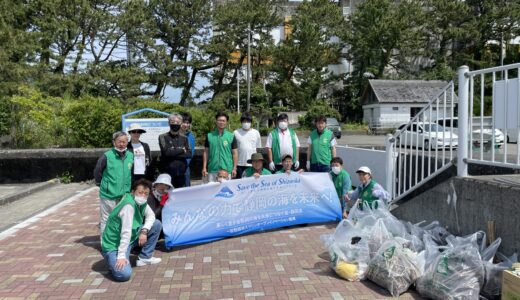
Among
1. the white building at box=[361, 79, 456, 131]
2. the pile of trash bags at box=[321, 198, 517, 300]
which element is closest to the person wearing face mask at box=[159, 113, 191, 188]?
the pile of trash bags at box=[321, 198, 517, 300]

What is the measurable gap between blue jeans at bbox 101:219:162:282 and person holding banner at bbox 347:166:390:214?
261 centimetres

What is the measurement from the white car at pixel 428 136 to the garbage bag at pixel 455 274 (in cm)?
142

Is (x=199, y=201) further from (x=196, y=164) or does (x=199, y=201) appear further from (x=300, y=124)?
(x=300, y=124)

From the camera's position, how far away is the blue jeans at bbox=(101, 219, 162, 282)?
4.36 m

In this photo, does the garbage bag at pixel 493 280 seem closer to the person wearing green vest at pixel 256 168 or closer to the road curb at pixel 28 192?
A: the person wearing green vest at pixel 256 168

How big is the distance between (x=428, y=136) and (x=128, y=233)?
142 inches

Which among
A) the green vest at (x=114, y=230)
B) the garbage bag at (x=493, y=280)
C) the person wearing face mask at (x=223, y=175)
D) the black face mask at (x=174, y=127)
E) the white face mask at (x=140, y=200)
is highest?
the black face mask at (x=174, y=127)

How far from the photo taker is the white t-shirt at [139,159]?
5680mm

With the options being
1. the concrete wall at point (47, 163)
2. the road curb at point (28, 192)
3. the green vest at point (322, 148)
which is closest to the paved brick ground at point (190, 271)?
the green vest at point (322, 148)

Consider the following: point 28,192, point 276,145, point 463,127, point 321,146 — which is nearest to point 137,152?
point 276,145

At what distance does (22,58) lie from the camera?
22281 mm

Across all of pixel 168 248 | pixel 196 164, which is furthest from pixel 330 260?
pixel 196 164

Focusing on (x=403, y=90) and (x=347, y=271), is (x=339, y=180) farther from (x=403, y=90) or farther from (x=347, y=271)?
(x=403, y=90)

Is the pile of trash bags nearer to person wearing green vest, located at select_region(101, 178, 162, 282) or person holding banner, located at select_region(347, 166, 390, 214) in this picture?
person holding banner, located at select_region(347, 166, 390, 214)
